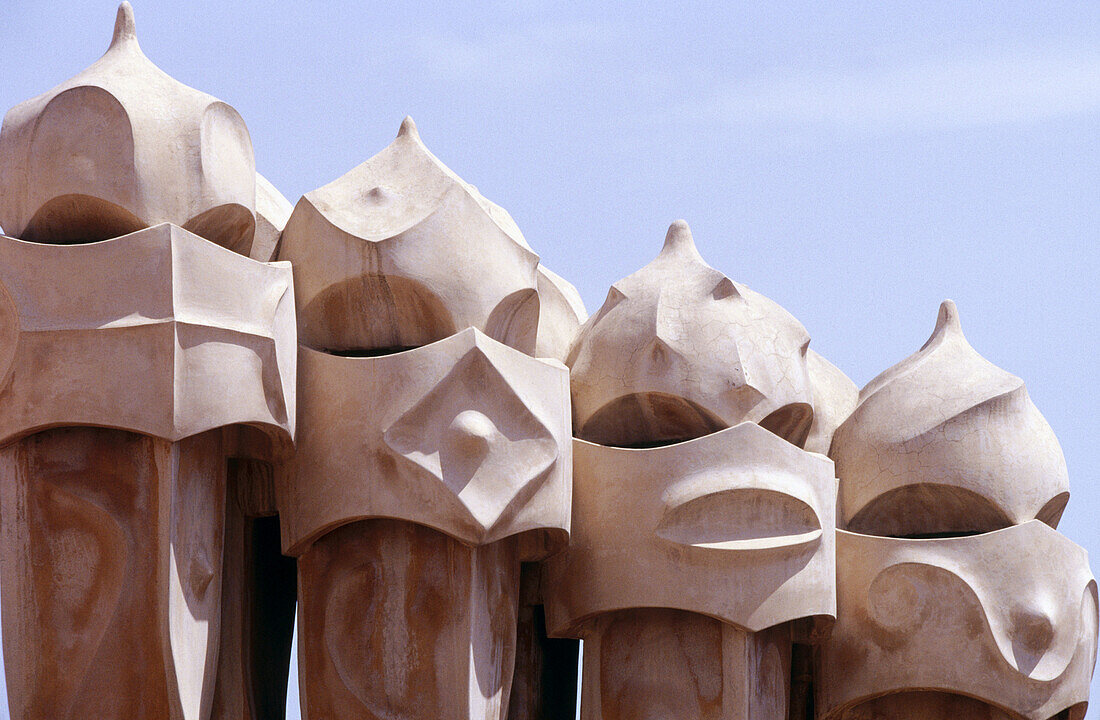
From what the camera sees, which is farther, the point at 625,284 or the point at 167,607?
the point at 625,284

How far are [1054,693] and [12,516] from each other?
743 cm

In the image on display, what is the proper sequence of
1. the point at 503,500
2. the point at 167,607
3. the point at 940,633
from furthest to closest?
the point at 940,633, the point at 503,500, the point at 167,607

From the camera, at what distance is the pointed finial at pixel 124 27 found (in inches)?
435

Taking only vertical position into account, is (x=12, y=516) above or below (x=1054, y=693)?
above

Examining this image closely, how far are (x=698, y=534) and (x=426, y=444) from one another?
210 cm

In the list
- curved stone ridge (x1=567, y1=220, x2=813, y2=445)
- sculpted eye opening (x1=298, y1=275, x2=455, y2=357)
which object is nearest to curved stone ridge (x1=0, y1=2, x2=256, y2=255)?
sculpted eye opening (x1=298, y1=275, x2=455, y2=357)

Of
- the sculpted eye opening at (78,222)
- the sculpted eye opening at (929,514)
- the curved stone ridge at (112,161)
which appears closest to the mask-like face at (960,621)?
the sculpted eye opening at (929,514)

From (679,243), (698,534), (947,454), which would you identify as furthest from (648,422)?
(947,454)

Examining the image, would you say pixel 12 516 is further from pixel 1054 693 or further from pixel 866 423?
pixel 1054 693

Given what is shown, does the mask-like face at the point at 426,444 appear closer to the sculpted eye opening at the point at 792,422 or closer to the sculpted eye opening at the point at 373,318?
the sculpted eye opening at the point at 373,318

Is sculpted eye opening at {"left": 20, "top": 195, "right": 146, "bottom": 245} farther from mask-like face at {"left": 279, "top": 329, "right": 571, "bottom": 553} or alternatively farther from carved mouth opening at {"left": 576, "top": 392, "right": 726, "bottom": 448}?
carved mouth opening at {"left": 576, "top": 392, "right": 726, "bottom": 448}

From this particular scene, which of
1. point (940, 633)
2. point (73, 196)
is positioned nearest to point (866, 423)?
point (940, 633)

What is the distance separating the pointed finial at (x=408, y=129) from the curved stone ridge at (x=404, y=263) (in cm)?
37

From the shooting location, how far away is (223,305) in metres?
10.3
